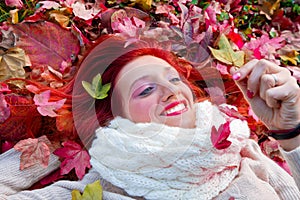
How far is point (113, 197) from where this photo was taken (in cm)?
143

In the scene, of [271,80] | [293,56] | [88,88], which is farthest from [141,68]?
[293,56]

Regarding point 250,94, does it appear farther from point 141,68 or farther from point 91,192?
point 91,192

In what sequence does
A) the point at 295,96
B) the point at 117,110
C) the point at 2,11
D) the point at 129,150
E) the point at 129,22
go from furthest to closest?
1. the point at 2,11
2. the point at 129,22
3. the point at 117,110
4. the point at 129,150
5. the point at 295,96

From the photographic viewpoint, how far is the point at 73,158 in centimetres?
155

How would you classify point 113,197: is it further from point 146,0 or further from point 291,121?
point 146,0

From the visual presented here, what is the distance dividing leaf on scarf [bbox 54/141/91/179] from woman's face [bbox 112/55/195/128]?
20 cm

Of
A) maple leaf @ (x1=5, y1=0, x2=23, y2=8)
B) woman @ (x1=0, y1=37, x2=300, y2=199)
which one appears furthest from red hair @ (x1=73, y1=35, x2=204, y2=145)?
maple leaf @ (x1=5, y1=0, x2=23, y2=8)

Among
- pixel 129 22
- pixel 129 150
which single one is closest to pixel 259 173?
pixel 129 150

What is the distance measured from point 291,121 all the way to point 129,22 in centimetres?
73

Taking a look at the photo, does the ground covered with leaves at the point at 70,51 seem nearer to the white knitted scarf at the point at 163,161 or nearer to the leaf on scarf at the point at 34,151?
the leaf on scarf at the point at 34,151

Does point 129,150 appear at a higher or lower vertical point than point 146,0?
lower

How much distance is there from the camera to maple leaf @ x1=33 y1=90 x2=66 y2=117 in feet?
4.99

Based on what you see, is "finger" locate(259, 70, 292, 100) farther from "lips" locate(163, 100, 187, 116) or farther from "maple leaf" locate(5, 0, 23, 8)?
"maple leaf" locate(5, 0, 23, 8)

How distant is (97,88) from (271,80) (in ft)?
1.92
